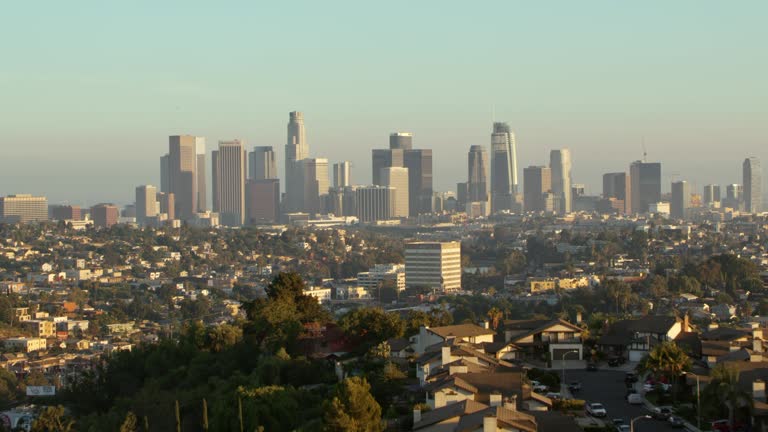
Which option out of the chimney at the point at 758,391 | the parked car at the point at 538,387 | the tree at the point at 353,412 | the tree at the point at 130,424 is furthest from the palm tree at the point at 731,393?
the tree at the point at 130,424

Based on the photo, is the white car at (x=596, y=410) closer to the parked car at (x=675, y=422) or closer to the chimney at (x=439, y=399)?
the parked car at (x=675, y=422)

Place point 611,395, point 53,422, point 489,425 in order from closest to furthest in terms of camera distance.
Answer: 1. point 489,425
2. point 611,395
3. point 53,422

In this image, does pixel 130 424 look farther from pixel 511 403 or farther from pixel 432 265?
pixel 432 265

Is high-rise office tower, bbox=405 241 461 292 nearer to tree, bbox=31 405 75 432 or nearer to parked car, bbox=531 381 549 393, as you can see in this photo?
tree, bbox=31 405 75 432

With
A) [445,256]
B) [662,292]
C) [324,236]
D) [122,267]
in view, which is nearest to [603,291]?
[662,292]

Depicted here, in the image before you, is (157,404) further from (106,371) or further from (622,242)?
(622,242)

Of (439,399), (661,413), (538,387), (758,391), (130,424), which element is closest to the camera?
(439,399)

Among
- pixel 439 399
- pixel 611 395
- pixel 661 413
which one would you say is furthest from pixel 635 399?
pixel 439 399

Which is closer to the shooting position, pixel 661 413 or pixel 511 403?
pixel 511 403
